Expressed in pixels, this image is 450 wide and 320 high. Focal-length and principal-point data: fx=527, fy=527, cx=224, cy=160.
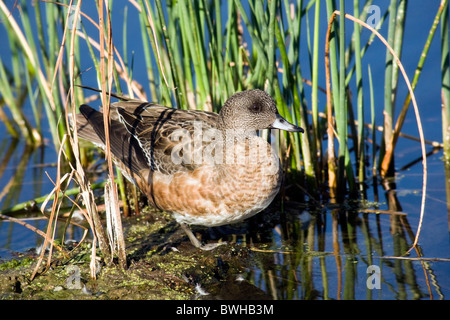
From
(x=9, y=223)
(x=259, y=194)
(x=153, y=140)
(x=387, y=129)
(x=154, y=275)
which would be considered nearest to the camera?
Result: (x=154, y=275)

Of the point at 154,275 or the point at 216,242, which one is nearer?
the point at 154,275

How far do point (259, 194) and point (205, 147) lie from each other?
0.56 m

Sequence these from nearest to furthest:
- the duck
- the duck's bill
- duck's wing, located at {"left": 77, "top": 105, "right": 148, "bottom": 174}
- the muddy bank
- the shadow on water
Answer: the muddy bank
the duck
the duck's bill
duck's wing, located at {"left": 77, "top": 105, "right": 148, "bottom": 174}
the shadow on water

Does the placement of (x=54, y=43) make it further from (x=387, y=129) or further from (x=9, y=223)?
(x=387, y=129)

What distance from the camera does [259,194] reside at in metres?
3.96

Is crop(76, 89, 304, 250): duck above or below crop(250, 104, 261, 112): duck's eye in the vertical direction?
below

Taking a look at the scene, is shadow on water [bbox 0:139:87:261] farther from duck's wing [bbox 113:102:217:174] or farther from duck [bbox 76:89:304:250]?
duck's wing [bbox 113:102:217:174]

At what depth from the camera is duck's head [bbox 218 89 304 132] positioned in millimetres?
4086

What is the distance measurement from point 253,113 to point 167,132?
72 cm

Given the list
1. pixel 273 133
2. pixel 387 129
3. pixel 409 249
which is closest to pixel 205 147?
pixel 273 133

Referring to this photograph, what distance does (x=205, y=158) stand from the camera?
13.2 feet

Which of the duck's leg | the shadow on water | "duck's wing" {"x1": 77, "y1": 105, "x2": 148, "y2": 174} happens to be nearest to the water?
the shadow on water

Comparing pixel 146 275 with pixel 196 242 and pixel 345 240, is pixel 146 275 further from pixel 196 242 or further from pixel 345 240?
pixel 345 240

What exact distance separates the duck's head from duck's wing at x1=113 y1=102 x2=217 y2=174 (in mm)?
250
